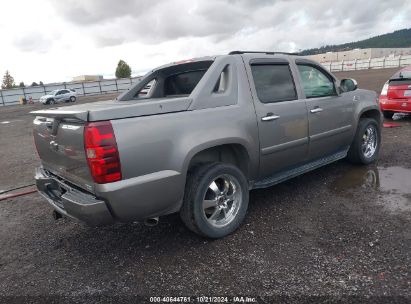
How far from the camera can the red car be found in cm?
831

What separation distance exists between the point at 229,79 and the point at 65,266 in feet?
7.93

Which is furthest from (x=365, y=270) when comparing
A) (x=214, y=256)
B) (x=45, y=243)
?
(x=45, y=243)

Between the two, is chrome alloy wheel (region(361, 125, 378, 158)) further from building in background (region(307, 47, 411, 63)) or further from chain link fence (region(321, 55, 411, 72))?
building in background (region(307, 47, 411, 63))

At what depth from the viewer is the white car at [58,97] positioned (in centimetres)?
3475

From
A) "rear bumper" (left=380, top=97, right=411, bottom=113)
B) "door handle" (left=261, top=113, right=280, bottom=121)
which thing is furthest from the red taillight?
"rear bumper" (left=380, top=97, right=411, bottom=113)

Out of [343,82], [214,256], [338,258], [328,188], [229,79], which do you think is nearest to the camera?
[338,258]

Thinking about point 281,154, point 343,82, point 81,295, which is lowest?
point 81,295

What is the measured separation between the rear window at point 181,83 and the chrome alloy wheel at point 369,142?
2871 mm

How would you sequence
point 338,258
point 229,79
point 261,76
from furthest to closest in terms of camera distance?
point 261,76 → point 229,79 → point 338,258

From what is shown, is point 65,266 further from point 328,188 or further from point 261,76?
point 328,188

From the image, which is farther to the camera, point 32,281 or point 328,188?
point 328,188

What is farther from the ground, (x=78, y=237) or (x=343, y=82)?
(x=343, y=82)

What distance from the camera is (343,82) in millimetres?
4949

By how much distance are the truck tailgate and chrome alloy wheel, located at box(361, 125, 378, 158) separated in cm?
423
